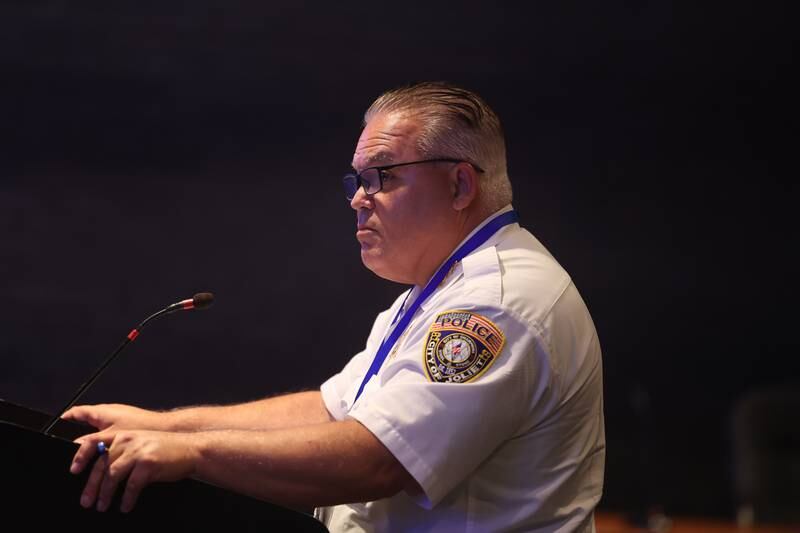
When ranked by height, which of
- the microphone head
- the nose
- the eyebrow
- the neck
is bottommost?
the microphone head

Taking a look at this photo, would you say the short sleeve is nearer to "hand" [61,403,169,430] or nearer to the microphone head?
the microphone head

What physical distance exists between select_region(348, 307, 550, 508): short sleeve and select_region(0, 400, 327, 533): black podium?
0.73 ft

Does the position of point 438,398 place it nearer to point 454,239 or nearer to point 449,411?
point 449,411

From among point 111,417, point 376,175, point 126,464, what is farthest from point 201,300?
point 126,464

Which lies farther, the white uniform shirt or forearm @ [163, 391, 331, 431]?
forearm @ [163, 391, 331, 431]

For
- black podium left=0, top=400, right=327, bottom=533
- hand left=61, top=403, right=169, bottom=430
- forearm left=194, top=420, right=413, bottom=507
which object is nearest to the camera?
black podium left=0, top=400, right=327, bottom=533

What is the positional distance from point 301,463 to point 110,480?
0.96ft

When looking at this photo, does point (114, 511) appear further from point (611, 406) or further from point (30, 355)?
point (611, 406)

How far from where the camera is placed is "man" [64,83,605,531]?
1.44m

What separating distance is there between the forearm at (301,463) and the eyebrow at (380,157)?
2.11ft

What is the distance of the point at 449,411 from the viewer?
154 centimetres

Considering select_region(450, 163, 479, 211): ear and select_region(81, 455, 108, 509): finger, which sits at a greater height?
select_region(450, 163, 479, 211): ear

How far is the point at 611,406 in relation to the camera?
13.0 feet

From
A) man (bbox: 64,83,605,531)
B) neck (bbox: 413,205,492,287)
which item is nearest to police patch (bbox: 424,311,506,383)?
man (bbox: 64,83,605,531)
